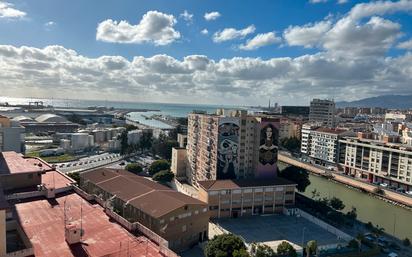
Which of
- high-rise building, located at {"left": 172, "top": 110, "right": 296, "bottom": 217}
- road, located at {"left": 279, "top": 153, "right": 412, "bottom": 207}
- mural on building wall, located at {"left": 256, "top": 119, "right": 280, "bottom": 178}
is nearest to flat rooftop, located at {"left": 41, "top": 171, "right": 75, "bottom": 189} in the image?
high-rise building, located at {"left": 172, "top": 110, "right": 296, "bottom": 217}

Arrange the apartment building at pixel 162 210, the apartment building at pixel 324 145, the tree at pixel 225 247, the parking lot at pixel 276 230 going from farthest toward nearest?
the apartment building at pixel 324 145, the parking lot at pixel 276 230, the apartment building at pixel 162 210, the tree at pixel 225 247

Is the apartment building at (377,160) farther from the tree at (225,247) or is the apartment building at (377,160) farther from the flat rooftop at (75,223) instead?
the flat rooftop at (75,223)

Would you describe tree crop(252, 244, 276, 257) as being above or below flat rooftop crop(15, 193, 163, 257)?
below

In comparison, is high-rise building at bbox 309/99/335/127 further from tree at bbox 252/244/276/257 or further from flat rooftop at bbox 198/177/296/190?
tree at bbox 252/244/276/257

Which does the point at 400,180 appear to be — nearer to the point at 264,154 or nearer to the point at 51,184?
the point at 264,154

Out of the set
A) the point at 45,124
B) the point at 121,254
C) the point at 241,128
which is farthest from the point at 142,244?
the point at 45,124

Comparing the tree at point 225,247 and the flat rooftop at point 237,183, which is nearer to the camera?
the tree at point 225,247

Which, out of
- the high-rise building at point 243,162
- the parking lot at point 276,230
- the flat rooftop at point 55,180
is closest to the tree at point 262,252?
the parking lot at point 276,230
